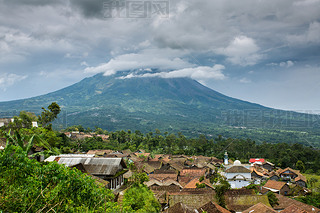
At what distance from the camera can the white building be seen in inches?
1029

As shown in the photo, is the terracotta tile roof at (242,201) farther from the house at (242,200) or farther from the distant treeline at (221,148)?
the distant treeline at (221,148)

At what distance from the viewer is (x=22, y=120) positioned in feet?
73.5

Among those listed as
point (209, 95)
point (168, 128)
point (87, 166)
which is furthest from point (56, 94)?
point (87, 166)

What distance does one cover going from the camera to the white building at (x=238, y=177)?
26141mm

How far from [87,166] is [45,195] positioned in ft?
22.4

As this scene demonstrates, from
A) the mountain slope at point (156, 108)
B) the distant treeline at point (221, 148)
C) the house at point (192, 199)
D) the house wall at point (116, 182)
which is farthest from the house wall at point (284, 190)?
the mountain slope at point (156, 108)

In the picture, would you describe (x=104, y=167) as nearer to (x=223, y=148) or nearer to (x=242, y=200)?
A: (x=242, y=200)

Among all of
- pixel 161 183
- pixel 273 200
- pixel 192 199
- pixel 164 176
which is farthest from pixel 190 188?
pixel 273 200

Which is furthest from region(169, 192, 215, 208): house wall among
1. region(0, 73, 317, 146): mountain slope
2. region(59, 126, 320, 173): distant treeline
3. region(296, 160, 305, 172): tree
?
region(0, 73, 317, 146): mountain slope

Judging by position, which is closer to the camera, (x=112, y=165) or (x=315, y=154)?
(x=112, y=165)

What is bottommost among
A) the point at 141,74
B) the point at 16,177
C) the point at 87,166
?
the point at 87,166

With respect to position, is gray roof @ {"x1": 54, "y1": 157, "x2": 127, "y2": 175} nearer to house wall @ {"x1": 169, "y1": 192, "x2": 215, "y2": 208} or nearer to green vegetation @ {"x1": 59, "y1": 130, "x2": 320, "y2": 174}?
house wall @ {"x1": 169, "y1": 192, "x2": 215, "y2": 208}

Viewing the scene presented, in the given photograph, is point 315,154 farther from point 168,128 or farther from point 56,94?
point 56,94

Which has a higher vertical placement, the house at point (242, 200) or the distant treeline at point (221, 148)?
the house at point (242, 200)
